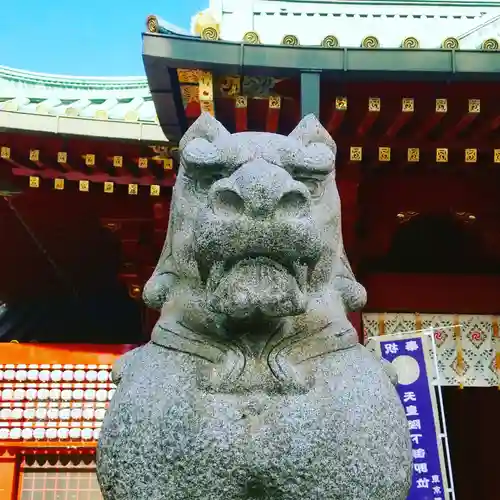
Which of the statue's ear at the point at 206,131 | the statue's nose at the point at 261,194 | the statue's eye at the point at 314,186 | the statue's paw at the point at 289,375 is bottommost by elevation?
the statue's paw at the point at 289,375

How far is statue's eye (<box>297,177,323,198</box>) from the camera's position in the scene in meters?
1.87

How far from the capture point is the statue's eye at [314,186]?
6.13 ft

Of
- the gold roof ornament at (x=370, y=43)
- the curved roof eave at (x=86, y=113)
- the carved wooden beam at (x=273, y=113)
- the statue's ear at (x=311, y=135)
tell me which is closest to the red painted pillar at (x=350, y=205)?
the carved wooden beam at (x=273, y=113)

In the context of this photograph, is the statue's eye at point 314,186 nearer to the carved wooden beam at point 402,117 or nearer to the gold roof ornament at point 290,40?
the gold roof ornament at point 290,40

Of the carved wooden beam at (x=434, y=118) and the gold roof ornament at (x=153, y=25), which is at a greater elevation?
the gold roof ornament at (x=153, y=25)

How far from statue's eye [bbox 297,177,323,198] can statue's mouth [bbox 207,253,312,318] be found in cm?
26

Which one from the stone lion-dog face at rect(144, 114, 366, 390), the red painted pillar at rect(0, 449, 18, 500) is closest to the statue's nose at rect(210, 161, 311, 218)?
the stone lion-dog face at rect(144, 114, 366, 390)

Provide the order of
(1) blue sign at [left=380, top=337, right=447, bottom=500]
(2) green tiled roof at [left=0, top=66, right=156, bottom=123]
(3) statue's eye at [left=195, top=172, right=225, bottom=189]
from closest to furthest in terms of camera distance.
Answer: (3) statue's eye at [left=195, top=172, right=225, bottom=189] < (1) blue sign at [left=380, top=337, right=447, bottom=500] < (2) green tiled roof at [left=0, top=66, right=156, bottom=123]

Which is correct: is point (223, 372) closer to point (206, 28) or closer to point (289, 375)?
point (289, 375)

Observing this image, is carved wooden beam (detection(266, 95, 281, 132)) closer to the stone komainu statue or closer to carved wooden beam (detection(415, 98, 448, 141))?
carved wooden beam (detection(415, 98, 448, 141))

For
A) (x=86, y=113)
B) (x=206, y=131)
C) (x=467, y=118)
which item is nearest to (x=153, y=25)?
(x=86, y=113)

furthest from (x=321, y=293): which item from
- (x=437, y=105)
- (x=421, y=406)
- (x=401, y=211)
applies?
(x=401, y=211)

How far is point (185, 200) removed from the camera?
6.28ft

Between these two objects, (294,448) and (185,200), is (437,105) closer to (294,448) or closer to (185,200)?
(185,200)
